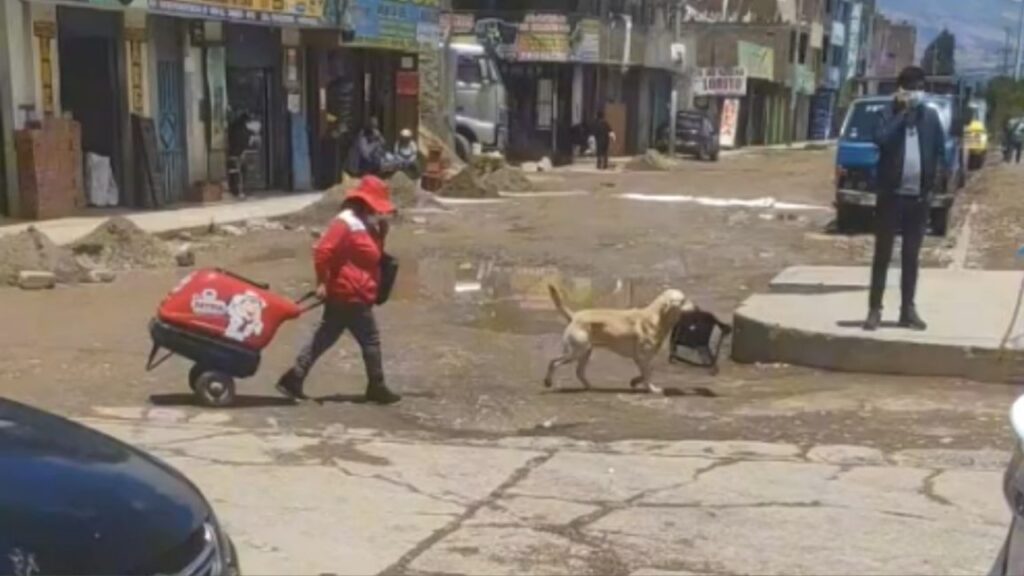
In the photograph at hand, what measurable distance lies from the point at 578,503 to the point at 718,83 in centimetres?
5665

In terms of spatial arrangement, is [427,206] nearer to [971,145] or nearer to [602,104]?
[971,145]

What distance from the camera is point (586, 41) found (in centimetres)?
4512

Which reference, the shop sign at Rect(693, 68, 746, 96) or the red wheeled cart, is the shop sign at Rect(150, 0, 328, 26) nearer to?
the red wheeled cart

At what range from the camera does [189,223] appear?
1930cm

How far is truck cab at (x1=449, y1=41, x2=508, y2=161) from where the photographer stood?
35.7 metres

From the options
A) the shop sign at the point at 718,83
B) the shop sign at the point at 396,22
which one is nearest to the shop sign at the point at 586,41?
the shop sign at the point at 396,22

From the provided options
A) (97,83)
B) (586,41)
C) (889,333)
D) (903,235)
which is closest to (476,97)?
(586,41)

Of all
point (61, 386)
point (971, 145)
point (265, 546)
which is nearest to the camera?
point (265, 546)

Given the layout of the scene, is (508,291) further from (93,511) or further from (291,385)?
(93,511)

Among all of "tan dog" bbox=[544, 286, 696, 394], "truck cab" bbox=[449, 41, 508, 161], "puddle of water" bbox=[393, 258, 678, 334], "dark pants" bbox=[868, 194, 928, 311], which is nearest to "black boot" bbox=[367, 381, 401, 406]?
"tan dog" bbox=[544, 286, 696, 394]

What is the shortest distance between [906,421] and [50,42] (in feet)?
48.2

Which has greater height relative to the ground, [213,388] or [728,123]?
[213,388]

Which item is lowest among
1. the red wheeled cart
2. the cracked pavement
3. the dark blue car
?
the cracked pavement

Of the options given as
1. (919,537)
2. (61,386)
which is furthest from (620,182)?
(919,537)
